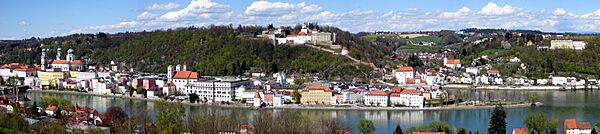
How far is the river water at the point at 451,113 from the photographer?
10.9m

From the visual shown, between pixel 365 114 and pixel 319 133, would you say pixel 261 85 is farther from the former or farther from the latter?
pixel 319 133

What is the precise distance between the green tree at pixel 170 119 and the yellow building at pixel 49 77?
11.9 metres

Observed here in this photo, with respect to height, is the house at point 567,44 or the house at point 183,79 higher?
the house at point 567,44

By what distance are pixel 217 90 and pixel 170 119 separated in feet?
23.3

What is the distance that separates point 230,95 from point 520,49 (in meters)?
13.1

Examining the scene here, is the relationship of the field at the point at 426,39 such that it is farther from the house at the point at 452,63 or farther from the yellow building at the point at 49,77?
the yellow building at the point at 49,77

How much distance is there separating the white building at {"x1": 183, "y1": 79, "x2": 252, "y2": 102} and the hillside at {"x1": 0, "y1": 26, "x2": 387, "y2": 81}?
17.6 feet

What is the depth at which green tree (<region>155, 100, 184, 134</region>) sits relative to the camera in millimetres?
7352

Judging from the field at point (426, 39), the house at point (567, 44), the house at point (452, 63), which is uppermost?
the field at point (426, 39)

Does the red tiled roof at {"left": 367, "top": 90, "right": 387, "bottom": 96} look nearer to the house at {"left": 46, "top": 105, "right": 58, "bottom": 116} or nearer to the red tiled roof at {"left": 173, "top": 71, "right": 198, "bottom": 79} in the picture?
the red tiled roof at {"left": 173, "top": 71, "right": 198, "bottom": 79}

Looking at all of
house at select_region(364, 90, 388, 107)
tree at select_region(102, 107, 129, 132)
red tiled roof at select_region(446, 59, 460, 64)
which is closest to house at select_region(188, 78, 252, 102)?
house at select_region(364, 90, 388, 107)

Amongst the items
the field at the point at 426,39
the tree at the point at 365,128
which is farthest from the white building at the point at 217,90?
Result: the field at the point at 426,39

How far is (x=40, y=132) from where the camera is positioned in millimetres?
7828

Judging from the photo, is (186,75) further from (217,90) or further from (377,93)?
(377,93)
